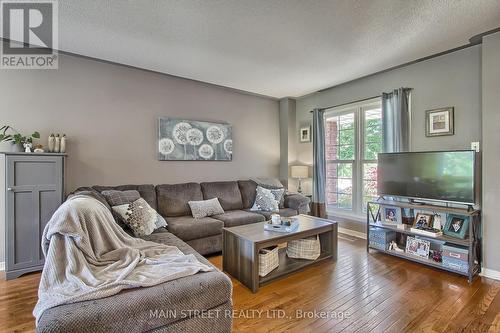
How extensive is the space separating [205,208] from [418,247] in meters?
2.69

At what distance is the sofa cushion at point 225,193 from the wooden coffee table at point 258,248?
4.01ft

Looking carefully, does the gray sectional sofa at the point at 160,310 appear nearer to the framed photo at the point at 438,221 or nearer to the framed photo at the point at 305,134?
the framed photo at the point at 438,221

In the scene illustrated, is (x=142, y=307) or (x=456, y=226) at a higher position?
(x=456, y=226)

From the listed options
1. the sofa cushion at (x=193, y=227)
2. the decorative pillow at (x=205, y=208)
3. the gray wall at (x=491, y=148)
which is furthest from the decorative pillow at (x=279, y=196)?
the gray wall at (x=491, y=148)

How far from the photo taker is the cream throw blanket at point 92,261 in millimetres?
1343

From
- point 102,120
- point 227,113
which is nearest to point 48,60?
point 102,120

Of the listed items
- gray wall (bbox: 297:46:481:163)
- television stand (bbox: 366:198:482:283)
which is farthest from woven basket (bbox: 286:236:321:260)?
gray wall (bbox: 297:46:481:163)

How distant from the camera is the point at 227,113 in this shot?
4367mm

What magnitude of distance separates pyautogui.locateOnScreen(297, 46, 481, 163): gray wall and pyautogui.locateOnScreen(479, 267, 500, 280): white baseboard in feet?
4.31

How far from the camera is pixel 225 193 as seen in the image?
13.1 feet

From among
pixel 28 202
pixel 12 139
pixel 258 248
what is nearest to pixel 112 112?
pixel 12 139

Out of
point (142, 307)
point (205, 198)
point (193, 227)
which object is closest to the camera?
point (142, 307)

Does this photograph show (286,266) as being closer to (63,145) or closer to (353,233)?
(353,233)

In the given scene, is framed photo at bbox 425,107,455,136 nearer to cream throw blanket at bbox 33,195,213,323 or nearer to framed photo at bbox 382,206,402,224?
framed photo at bbox 382,206,402,224
